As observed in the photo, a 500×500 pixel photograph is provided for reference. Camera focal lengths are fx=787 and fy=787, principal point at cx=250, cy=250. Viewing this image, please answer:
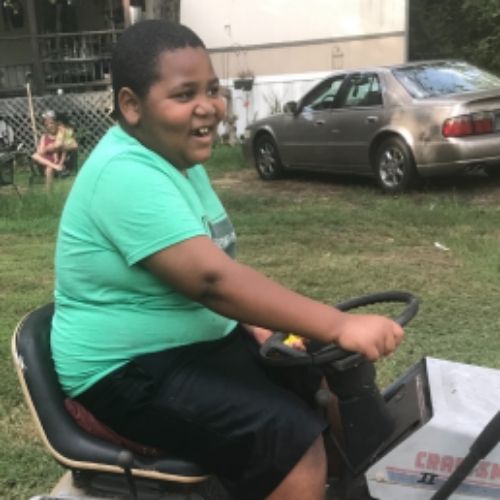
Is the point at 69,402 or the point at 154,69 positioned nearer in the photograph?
the point at 154,69

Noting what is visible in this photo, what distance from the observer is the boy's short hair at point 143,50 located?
71.9 inches

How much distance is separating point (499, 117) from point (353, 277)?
13.1 feet

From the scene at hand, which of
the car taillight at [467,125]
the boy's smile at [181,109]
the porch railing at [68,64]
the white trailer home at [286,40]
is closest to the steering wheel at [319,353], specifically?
the boy's smile at [181,109]

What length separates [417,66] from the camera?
9.58 meters

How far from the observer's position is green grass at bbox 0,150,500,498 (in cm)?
403

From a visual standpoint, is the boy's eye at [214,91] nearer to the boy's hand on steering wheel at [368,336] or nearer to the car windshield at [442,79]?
the boy's hand on steering wheel at [368,336]

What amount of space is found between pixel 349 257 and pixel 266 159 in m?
5.43

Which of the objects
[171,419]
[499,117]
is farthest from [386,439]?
[499,117]

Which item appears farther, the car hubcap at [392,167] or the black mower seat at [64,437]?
the car hubcap at [392,167]

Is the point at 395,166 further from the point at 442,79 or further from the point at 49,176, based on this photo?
the point at 49,176

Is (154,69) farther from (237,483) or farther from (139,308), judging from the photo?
(237,483)

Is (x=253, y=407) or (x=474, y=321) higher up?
(x=253, y=407)

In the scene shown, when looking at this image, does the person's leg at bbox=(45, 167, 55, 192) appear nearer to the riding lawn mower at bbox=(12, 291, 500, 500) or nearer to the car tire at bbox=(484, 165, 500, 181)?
the car tire at bbox=(484, 165, 500, 181)

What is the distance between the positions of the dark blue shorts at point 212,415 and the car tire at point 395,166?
286 inches
